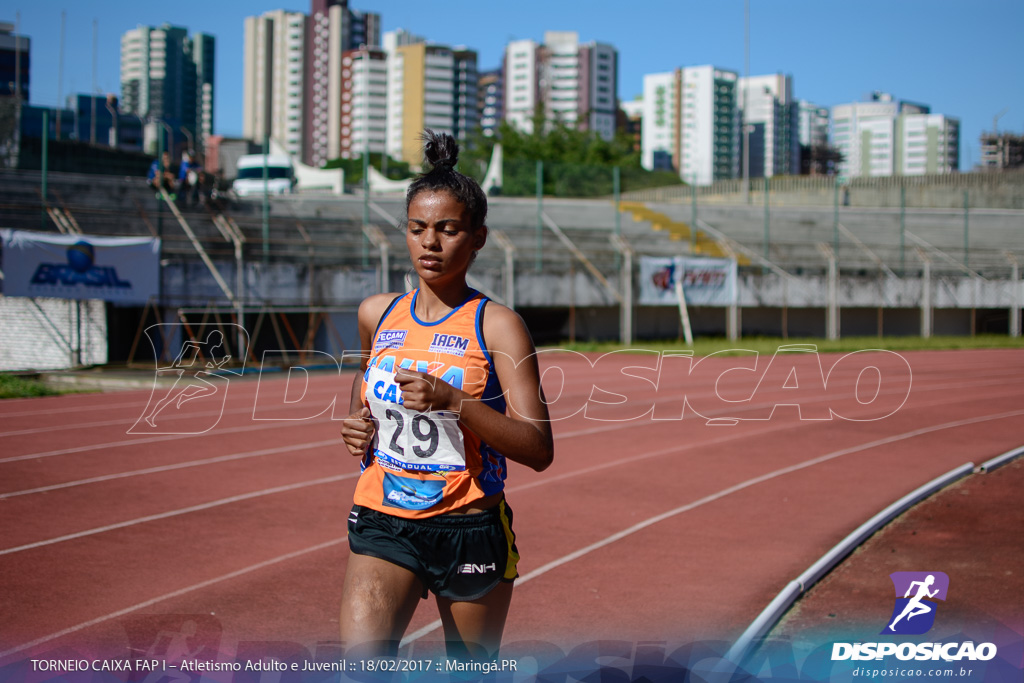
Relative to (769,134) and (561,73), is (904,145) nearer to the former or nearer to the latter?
(769,134)

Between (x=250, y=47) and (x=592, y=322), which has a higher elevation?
(x=250, y=47)

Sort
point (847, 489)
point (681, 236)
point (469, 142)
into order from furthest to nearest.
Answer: point (469, 142), point (681, 236), point (847, 489)

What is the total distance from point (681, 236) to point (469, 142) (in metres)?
42.7

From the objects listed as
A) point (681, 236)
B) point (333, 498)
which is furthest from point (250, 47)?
point (333, 498)

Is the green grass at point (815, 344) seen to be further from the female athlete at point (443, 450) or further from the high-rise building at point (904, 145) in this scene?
the high-rise building at point (904, 145)

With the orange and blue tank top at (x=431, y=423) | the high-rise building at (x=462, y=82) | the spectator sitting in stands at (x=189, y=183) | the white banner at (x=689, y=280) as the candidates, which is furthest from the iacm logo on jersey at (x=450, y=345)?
the high-rise building at (x=462, y=82)

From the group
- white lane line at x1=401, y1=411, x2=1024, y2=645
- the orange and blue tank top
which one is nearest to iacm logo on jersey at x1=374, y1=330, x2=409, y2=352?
the orange and blue tank top

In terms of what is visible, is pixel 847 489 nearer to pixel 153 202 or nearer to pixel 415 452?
pixel 415 452

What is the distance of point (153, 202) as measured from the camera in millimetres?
23859

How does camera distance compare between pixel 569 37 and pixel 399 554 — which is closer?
pixel 399 554

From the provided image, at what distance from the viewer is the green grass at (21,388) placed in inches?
491

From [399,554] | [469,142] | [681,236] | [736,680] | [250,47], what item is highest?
[250,47]

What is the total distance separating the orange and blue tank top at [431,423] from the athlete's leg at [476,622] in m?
0.27

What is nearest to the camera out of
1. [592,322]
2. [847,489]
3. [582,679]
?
[582,679]
